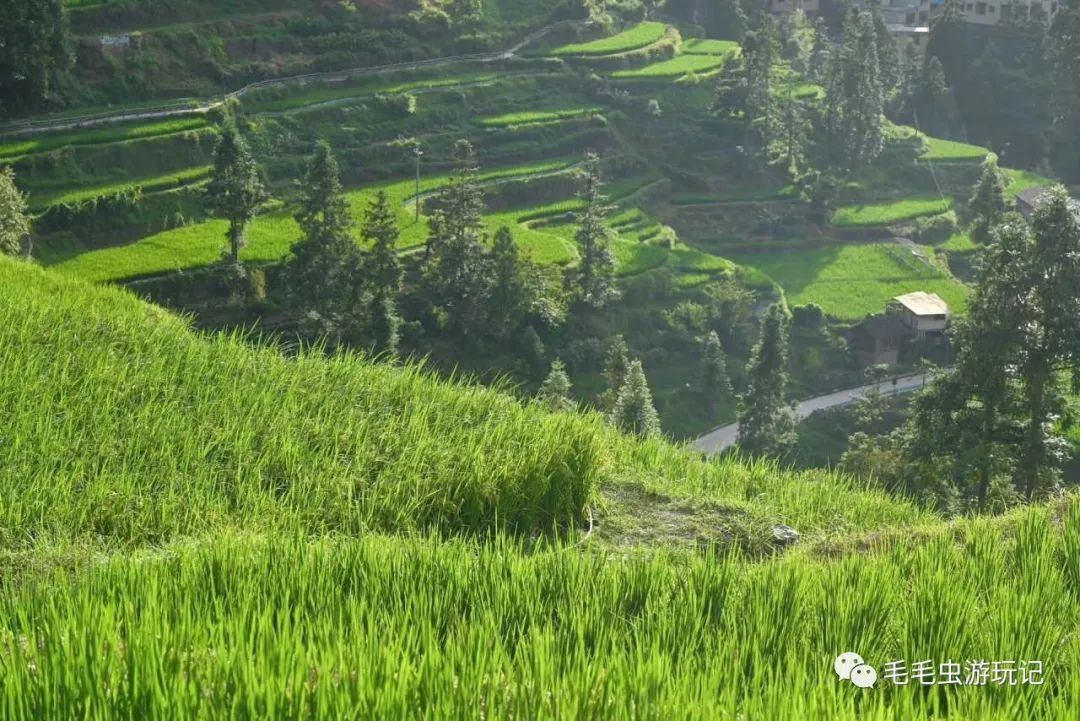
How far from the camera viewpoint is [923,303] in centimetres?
3509

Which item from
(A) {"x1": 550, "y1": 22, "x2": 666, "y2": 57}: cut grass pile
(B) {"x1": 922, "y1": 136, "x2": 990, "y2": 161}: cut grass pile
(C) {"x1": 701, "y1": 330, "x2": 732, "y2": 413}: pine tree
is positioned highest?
(A) {"x1": 550, "y1": 22, "x2": 666, "y2": 57}: cut grass pile

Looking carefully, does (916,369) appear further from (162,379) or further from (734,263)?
(162,379)

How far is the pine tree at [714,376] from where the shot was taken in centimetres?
3027

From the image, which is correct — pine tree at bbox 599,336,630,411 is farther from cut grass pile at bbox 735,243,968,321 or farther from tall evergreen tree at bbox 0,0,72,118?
tall evergreen tree at bbox 0,0,72,118

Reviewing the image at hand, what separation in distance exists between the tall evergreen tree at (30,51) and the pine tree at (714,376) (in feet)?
60.4

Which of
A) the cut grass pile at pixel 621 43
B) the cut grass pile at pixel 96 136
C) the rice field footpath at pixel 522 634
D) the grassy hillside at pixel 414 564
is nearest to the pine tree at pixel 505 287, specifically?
the cut grass pile at pixel 96 136

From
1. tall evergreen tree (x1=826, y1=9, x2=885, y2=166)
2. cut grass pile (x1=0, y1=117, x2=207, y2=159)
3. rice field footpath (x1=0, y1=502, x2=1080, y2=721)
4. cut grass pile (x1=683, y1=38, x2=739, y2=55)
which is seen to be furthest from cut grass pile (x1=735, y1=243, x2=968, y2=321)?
rice field footpath (x1=0, y1=502, x2=1080, y2=721)

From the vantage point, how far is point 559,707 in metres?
3.40

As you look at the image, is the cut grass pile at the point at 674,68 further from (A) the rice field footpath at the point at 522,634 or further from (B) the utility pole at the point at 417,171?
(A) the rice field footpath at the point at 522,634

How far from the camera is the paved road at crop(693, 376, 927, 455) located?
29.0m

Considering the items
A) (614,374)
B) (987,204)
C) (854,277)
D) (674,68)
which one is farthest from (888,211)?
(614,374)

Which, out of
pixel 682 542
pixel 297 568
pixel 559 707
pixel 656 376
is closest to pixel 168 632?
pixel 297 568

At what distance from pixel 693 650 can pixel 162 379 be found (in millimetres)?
4366

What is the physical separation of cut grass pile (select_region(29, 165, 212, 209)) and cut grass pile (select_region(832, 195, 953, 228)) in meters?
22.3
